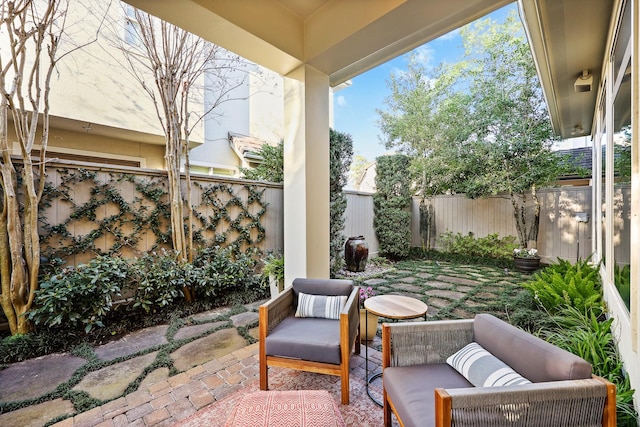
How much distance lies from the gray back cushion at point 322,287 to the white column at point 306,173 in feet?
1.31

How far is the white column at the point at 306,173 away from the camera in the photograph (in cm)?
306

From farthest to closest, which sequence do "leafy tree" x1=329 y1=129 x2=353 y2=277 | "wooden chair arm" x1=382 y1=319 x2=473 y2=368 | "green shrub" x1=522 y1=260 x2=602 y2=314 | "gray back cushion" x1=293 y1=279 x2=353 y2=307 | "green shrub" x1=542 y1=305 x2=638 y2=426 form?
"leafy tree" x1=329 y1=129 x2=353 y2=277, "green shrub" x1=522 y1=260 x2=602 y2=314, "gray back cushion" x1=293 y1=279 x2=353 y2=307, "wooden chair arm" x1=382 y1=319 x2=473 y2=368, "green shrub" x1=542 y1=305 x2=638 y2=426

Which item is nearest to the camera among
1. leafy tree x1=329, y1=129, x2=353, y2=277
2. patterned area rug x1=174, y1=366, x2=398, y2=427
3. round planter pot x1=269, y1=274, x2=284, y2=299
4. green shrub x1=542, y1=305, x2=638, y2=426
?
green shrub x1=542, y1=305, x2=638, y2=426

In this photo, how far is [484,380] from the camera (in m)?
1.39

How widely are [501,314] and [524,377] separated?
256 cm

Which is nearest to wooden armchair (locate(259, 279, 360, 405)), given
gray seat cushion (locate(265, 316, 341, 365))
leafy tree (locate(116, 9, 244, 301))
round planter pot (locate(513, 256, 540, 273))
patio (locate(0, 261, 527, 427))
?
gray seat cushion (locate(265, 316, 341, 365))

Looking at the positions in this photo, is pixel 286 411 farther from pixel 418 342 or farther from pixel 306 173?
pixel 306 173

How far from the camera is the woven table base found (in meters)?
1.27

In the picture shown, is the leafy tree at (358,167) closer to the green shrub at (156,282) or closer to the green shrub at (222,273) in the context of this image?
the green shrub at (222,273)

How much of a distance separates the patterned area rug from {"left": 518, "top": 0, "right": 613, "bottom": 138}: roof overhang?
129 inches

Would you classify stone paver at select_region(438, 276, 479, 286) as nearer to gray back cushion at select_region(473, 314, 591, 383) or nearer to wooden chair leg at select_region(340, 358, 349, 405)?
gray back cushion at select_region(473, 314, 591, 383)

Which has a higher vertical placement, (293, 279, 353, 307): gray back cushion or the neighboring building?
the neighboring building

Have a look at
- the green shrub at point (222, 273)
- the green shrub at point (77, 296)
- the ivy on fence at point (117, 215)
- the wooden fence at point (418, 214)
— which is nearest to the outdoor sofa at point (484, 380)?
the wooden fence at point (418, 214)

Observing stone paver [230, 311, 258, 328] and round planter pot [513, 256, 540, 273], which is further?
round planter pot [513, 256, 540, 273]
